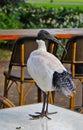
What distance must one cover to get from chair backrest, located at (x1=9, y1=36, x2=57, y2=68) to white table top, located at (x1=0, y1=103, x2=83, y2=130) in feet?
6.12

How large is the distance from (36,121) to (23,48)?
2.25m

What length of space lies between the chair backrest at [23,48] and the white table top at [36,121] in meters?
1.87

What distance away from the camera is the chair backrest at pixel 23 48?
5.10 metres

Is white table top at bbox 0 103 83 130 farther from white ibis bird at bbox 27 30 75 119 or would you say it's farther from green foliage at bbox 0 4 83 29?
green foliage at bbox 0 4 83 29

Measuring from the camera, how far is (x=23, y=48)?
516 cm

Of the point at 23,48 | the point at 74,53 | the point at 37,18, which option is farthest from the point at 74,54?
the point at 37,18

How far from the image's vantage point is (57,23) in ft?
42.7

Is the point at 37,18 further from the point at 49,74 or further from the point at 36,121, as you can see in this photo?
the point at 49,74

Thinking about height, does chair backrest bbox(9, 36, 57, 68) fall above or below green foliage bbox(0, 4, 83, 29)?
below

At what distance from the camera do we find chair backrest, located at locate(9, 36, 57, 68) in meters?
5.10

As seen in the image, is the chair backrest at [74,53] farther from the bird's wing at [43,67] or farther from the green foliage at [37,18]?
the green foliage at [37,18]

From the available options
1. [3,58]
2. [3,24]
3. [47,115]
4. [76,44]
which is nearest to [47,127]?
[47,115]

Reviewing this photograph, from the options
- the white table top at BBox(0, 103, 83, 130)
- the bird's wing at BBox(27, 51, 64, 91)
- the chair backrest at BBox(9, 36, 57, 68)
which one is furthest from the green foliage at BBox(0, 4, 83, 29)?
the bird's wing at BBox(27, 51, 64, 91)

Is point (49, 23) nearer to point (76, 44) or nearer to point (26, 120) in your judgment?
point (76, 44)
